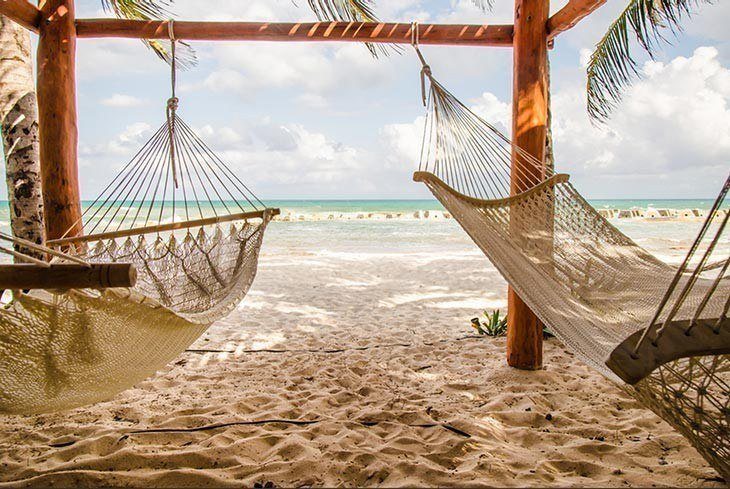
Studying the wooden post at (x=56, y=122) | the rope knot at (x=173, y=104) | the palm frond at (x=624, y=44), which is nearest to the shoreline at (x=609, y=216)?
the palm frond at (x=624, y=44)

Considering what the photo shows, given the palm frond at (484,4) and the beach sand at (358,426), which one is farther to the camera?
the palm frond at (484,4)

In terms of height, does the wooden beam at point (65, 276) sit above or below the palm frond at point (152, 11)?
below

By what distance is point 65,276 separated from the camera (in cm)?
77

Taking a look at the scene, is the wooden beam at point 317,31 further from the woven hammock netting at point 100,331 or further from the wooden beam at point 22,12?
the woven hammock netting at point 100,331

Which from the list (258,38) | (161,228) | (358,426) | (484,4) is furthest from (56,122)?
(484,4)

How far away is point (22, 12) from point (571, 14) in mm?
1998

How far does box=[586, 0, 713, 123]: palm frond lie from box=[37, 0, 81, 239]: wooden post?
2899 millimetres

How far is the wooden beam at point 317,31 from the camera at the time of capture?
6.29 ft

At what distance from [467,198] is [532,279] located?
0.51m

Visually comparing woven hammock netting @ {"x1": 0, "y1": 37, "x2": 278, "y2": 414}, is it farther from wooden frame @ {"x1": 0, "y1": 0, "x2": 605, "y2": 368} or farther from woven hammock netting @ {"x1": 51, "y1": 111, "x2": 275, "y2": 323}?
wooden frame @ {"x1": 0, "y1": 0, "x2": 605, "y2": 368}

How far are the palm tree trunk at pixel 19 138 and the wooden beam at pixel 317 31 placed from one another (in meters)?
0.35

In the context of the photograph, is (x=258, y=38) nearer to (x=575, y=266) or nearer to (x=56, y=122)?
(x=56, y=122)

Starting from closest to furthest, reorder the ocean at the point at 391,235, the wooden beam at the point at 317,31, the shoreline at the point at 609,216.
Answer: the wooden beam at the point at 317,31
the ocean at the point at 391,235
the shoreline at the point at 609,216

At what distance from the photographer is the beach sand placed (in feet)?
3.71
